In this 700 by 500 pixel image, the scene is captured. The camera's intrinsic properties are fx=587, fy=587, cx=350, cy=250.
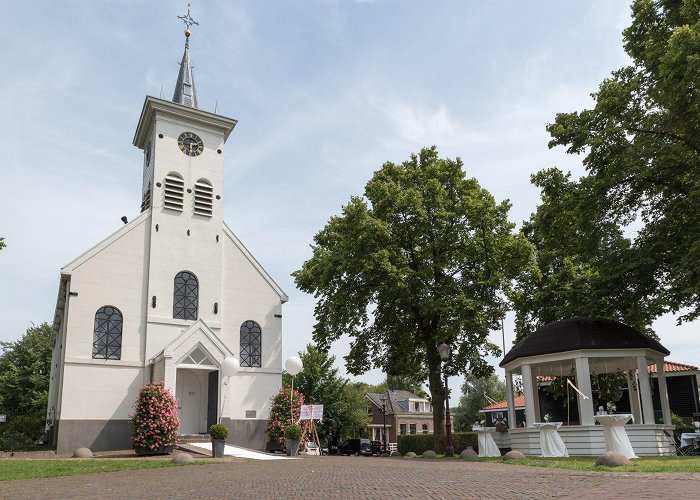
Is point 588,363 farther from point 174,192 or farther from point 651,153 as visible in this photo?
point 174,192

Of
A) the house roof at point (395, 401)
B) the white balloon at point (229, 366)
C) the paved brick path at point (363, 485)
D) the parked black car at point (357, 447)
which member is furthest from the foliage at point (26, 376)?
the paved brick path at point (363, 485)

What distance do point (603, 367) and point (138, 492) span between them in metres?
19.7

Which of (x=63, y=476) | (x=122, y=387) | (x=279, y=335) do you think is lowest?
(x=63, y=476)

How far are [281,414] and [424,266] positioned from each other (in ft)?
30.3

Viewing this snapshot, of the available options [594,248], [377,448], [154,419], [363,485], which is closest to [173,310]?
[154,419]

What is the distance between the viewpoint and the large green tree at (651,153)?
59.4 ft

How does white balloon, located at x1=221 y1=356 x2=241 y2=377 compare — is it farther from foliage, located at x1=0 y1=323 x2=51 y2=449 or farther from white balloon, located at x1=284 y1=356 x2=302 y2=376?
foliage, located at x1=0 y1=323 x2=51 y2=449

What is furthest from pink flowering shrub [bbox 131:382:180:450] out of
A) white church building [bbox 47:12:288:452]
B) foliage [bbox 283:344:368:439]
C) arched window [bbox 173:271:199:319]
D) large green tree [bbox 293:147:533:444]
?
foliage [bbox 283:344:368:439]

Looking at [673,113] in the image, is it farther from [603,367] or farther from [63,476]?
[63,476]

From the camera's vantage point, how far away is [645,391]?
19.5m

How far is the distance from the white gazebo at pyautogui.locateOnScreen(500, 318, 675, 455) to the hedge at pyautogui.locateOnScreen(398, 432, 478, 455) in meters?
7.18

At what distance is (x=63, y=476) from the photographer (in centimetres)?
1355

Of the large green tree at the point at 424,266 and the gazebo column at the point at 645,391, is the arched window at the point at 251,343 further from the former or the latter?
the gazebo column at the point at 645,391

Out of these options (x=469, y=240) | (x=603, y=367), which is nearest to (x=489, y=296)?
(x=469, y=240)
